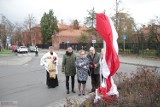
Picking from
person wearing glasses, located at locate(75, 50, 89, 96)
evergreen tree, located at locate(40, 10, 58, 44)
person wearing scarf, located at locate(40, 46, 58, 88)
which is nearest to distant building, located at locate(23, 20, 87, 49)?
evergreen tree, located at locate(40, 10, 58, 44)

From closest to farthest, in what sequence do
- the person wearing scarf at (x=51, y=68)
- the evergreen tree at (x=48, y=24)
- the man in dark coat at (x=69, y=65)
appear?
the man in dark coat at (x=69, y=65), the person wearing scarf at (x=51, y=68), the evergreen tree at (x=48, y=24)

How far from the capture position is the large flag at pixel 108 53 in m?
7.23

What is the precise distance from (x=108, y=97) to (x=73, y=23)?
112 m

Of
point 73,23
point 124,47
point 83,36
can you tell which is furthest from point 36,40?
point 124,47

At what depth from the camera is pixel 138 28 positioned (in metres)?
40.2

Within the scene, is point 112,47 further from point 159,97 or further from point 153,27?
point 153,27

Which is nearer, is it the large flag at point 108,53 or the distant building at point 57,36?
the large flag at point 108,53

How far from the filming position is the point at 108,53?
7.32 meters

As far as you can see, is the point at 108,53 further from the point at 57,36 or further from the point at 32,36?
→ the point at 32,36

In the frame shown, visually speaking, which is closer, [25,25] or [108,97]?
[108,97]

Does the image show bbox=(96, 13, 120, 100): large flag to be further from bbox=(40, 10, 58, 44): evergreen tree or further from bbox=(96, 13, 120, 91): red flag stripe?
bbox=(40, 10, 58, 44): evergreen tree

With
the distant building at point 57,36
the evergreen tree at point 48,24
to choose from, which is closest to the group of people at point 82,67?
the distant building at point 57,36

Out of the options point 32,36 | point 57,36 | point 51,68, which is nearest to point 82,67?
point 51,68

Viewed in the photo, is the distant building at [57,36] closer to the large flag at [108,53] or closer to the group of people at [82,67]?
the group of people at [82,67]
